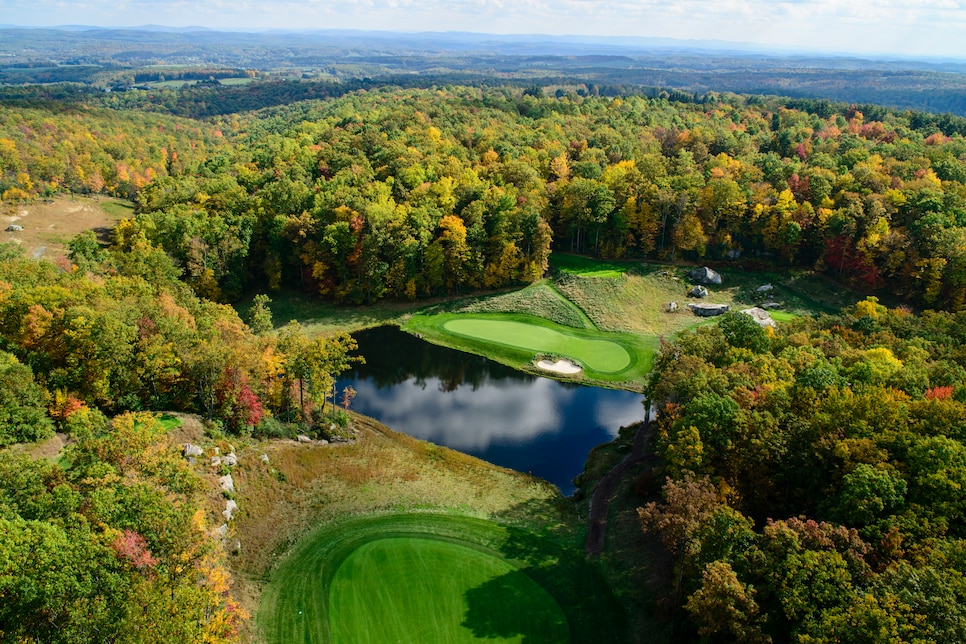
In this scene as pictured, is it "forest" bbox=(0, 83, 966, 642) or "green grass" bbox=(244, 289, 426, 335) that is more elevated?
"forest" bbox=(0, 83, 966, 642)

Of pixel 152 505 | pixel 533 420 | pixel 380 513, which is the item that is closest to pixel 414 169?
pixel 533 420

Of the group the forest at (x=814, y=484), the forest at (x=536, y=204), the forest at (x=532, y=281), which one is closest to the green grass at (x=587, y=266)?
the forest at (x=536, y=204)

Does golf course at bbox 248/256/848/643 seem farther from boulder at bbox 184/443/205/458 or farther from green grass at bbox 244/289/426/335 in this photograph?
green grass at bbox 244/289/426/335

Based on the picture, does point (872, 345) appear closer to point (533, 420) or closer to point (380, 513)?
point (533, 420)

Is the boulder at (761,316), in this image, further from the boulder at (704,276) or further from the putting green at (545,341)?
the putting green at (545,341)

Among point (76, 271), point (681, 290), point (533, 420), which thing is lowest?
point (533, 420)

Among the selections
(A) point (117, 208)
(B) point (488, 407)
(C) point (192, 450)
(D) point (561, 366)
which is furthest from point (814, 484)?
(A) point (117, 208)

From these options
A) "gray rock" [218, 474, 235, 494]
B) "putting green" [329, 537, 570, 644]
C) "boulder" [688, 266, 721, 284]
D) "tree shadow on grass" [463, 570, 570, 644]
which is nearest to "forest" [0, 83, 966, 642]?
"boulder" [688, 266, 721, 284]

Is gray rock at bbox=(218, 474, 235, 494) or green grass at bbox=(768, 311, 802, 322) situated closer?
gray rock at bbox=(218, 474, 235, 494)
